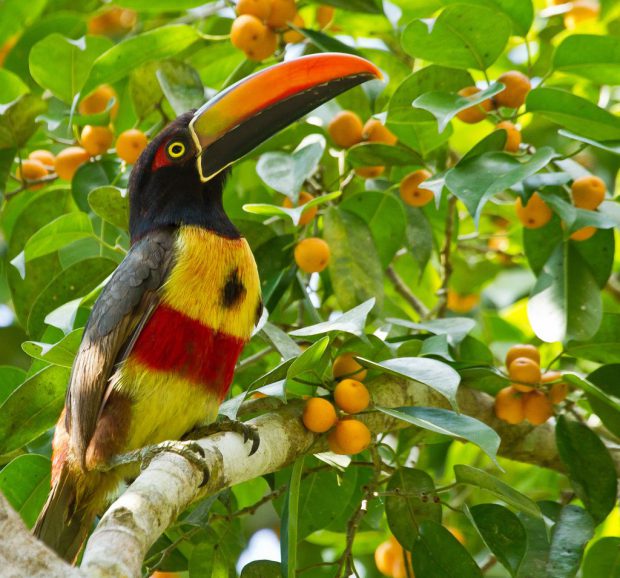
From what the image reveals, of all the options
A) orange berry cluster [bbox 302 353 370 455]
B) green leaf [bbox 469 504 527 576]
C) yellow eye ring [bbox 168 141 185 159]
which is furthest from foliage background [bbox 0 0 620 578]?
yellow eye ring [bbox 168 141 185 159]

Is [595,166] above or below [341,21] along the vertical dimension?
below

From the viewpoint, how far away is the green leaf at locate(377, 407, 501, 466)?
2.79 meters

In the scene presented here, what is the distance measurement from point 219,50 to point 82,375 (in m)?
1.73

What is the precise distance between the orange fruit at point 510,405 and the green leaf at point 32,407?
1488 mm

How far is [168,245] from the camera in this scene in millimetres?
3654

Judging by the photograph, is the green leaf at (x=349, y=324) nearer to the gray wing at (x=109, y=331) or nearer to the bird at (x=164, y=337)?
the bird at (x=164, y=337)

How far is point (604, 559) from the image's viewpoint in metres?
3.33

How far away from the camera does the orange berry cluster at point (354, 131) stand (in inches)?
153

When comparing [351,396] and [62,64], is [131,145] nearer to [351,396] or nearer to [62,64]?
[62,64]

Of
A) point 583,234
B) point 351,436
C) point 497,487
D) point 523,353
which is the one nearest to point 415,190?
point 583,234

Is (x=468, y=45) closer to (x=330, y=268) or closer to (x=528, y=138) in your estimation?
(x=528, y=138)

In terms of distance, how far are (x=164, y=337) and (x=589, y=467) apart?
1480 mm

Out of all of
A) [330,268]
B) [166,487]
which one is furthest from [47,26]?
[166,487]

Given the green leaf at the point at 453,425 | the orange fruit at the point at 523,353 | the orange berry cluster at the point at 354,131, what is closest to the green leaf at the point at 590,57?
the orange berry cluster at the point at 354,131
